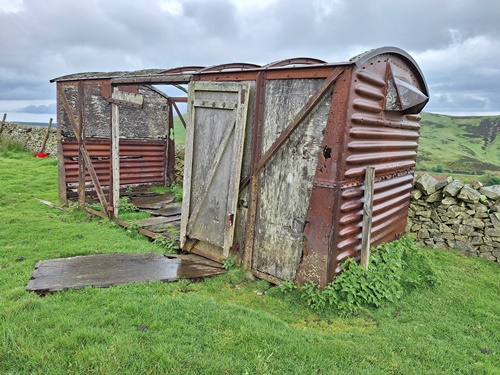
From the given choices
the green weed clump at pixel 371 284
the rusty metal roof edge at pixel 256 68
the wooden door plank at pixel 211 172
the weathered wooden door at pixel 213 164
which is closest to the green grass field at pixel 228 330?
the green weed clump at pixel 371 284

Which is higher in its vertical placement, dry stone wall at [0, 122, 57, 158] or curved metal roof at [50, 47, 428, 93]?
curved metal roof at [50, 47, 428, 93]

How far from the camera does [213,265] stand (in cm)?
598

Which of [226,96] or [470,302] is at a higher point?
[226,96]

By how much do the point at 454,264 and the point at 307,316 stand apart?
4.31 metres

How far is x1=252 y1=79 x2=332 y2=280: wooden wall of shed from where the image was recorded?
15.8 ft

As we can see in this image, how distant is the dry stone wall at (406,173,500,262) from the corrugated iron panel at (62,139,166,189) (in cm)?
883

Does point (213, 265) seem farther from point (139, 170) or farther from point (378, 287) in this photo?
point (139, 170)

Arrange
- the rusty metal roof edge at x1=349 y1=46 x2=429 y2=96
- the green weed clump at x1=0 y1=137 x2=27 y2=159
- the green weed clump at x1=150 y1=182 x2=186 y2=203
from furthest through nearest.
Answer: the green weed clump at x1=0 y1=137 x2=27 y2=159 < the green weed clump at x1=150 y1=182 x2=186 y2=203 < the rusty metal roof edge at x1=349 y1=46 x2=429 y2=96

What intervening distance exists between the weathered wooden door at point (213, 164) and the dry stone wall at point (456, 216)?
4.80 m

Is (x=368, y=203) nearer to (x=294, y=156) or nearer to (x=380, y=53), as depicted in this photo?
(x=294, y=156)

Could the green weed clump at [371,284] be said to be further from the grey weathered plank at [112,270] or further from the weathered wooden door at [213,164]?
the grey weathered plank at [112,270]

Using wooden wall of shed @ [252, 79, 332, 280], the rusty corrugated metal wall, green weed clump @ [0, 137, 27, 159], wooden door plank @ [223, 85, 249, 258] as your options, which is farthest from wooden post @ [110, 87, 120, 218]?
green weed clump @ [0, 137, 27, 159]

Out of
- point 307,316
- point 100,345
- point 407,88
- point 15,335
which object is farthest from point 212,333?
point 407,88

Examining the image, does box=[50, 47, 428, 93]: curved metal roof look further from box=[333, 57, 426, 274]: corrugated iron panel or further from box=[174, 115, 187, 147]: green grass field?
box=[174, 115, 187, 147]: green grass field
